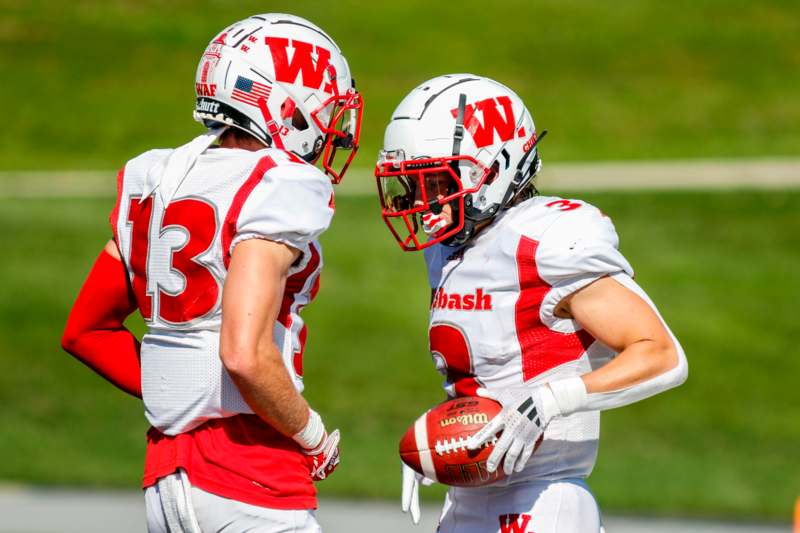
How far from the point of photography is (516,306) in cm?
339

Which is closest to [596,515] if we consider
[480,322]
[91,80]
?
[480,322]

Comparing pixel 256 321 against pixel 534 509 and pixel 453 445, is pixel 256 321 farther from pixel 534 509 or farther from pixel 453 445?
pixel 534 509

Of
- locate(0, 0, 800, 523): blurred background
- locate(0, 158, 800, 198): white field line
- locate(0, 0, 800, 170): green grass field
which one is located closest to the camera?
locate(0, 0, 800, 523): blurred background

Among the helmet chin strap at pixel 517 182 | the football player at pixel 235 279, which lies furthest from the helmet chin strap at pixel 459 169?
the football player at pixel 235 279

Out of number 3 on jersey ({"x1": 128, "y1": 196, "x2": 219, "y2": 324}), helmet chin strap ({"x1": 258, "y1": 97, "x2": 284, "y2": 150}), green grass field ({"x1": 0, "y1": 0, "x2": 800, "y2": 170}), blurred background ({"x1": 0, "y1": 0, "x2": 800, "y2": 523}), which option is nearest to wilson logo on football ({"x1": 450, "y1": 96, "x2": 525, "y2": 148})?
helmet chin strap ({"x1": 258, "y1": 97, "x2": 284, "y2": 150})

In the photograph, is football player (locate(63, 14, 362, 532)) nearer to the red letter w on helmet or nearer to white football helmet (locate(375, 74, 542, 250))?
the red letter w on helmet

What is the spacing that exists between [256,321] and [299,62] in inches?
32.5

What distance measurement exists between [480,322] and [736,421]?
6.33 metres

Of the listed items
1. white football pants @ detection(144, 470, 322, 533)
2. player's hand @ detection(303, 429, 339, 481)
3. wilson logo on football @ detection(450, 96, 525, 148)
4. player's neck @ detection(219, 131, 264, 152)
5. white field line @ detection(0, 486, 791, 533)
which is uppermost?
wilson logo on football @ detection(450, 96, 525, 148)

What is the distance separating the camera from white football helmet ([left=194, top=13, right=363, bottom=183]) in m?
3.37

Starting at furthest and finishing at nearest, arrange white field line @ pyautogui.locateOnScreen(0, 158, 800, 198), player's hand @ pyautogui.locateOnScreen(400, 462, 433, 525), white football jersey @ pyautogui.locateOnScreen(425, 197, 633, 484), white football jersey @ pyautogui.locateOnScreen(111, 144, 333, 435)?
1. white field line @ pyautogui.locateOnScreen(0, 158, 800, 198)
2. player's hand @ pyautogui.locateOnScreen(400, 462, 433, 525)
3. white football jersey @ pyautogui.locateOnScreen(425, 197, 633, 484)
4. white football jersey @ pyautogui.locateOnScreen(111, 144, 333, 435)

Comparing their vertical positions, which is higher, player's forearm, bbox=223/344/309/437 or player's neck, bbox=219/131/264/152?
player's neck, bbox=219/131/264/152

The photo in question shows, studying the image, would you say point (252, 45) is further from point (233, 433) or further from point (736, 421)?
point (736, 421)

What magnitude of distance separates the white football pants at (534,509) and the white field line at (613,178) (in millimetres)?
10490
